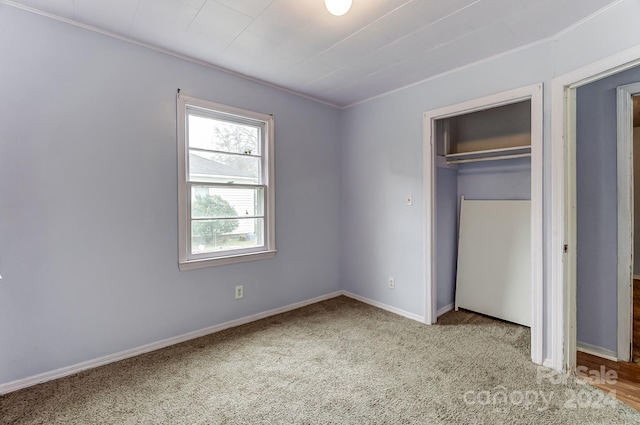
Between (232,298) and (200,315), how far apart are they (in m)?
0.32

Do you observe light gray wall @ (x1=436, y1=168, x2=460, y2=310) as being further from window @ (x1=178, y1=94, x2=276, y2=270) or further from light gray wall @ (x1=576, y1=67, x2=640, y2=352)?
window @ (x1=178, y1=94, x2=276, y2=270)

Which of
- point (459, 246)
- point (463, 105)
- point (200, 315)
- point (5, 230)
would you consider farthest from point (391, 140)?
point (5, 230)

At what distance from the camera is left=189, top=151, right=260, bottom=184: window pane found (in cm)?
276

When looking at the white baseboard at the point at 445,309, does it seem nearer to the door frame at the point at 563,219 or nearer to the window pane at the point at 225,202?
the door frame at the point at 563,219

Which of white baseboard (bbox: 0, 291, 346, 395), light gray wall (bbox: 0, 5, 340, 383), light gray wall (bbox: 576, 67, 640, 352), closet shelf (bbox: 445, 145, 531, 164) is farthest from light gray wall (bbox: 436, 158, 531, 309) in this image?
light gray wall (bbox: 0, 5, 340, 383)

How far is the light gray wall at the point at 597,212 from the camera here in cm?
236

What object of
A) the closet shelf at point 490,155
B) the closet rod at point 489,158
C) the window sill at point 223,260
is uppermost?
the closet shelf at point 490,155

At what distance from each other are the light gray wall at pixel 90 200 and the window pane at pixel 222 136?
8.2 inches

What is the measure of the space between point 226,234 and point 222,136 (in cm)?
95

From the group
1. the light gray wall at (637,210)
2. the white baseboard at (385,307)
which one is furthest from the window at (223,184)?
the light gray wall at (637,210)

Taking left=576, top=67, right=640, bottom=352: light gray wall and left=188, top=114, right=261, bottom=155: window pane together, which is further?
left=188, top=114, right=261, bottom=155: window pane

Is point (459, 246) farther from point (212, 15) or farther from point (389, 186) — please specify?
point (212, 15)

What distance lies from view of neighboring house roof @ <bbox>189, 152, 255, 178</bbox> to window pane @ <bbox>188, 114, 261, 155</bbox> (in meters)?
0.12

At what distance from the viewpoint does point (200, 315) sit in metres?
2.76
